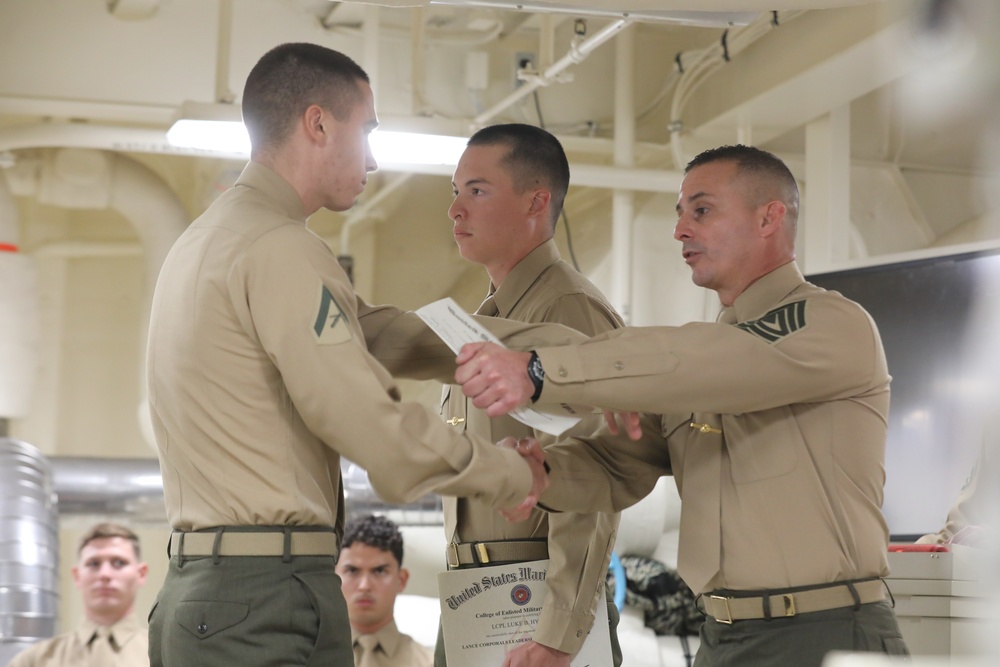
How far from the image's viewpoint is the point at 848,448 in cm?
224

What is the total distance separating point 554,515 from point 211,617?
89 cm

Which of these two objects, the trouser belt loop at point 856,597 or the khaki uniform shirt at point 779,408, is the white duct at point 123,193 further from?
the trouser belt loop at point 856,597

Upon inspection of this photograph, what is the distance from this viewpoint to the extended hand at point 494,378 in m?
2.18

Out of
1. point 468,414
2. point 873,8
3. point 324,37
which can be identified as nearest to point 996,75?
point 468,414

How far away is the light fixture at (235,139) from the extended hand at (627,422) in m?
2.47

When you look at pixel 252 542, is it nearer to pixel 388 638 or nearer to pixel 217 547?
pixel 217 547

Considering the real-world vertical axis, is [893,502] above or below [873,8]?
below

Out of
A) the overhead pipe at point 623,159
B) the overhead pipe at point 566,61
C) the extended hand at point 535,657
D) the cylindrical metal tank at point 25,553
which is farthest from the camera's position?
the overhead pipe at point 623,159

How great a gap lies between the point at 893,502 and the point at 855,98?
188 centimetres

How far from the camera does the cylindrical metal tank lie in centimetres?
547

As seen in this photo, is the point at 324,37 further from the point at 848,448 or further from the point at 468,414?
the point at 848,448

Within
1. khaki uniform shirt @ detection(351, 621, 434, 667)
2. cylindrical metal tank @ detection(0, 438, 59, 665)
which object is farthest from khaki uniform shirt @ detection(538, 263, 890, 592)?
cylindrical metal tank @ detection(0, 438, 59, 665)

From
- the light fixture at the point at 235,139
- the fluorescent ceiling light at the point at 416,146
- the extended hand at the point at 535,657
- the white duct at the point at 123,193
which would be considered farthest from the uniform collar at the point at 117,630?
the extended hand at the point at 535,657

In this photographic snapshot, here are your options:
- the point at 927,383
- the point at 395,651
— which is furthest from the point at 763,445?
the point at 395,651
